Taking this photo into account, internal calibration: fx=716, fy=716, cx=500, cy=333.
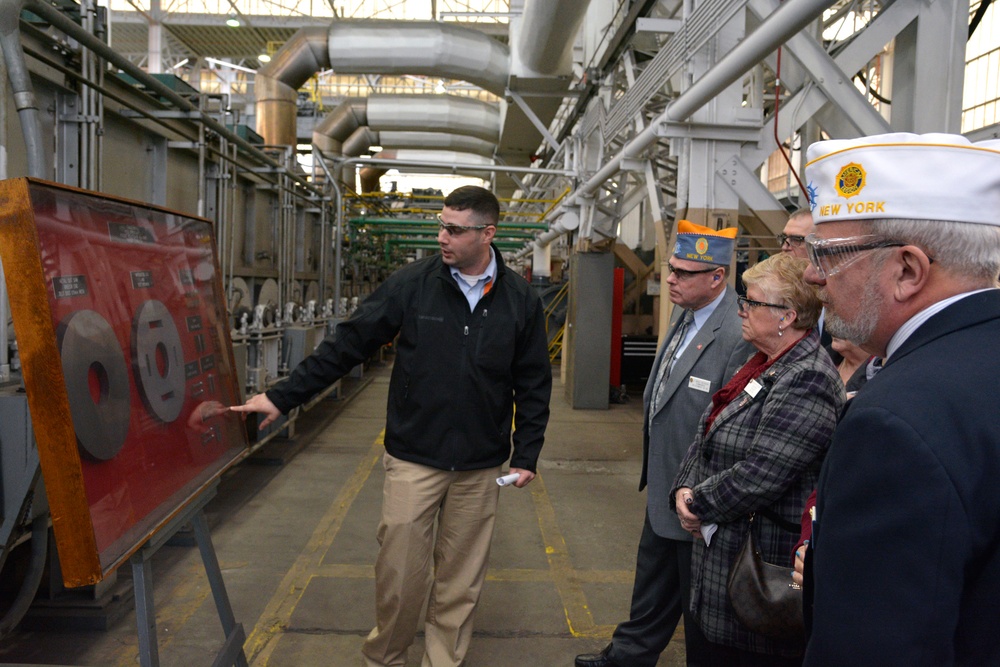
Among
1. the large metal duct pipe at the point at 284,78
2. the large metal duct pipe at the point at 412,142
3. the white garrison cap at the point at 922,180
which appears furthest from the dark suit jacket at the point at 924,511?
the large metal duct pipe at the point at 412,142

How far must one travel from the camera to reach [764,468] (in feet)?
6.34

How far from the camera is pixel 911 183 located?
985mm

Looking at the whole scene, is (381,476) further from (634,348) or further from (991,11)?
(991,11)

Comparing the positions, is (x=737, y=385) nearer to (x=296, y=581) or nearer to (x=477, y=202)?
(x=477, y=202)

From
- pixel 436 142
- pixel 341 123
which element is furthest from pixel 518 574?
pixel 436 142

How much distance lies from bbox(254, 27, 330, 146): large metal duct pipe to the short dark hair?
6919 mm

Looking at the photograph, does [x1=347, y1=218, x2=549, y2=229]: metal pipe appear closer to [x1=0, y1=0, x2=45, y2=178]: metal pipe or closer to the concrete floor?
the concrete floor

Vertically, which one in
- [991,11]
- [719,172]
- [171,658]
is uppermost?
[991,11]

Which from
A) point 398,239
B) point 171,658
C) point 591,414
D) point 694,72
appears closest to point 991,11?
point 591,414

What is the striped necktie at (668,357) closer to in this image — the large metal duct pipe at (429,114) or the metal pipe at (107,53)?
the metal pipe at (107,53)

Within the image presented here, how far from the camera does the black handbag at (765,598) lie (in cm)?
188

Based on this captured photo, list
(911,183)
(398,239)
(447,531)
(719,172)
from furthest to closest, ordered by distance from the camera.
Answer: (398,239)
(719,172)
(447,531)
(911,183)

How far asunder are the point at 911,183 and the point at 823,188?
151mm

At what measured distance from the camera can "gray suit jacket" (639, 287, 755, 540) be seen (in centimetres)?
248
